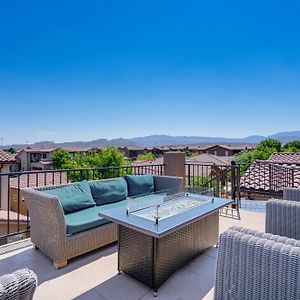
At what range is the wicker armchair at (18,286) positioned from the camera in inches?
31.4

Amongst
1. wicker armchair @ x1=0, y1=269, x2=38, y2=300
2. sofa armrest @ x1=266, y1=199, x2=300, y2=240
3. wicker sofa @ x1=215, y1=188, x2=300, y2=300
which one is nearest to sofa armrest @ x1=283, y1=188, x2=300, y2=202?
sofa armrest @ x1=266, y1=199, x2=300, y2=240

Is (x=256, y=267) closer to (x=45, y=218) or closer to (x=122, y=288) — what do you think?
(x=122, y=288)

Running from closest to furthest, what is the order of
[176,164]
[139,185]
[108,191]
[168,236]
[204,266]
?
[168,236] → [204,266] → [108,191] → [139,185] → [176,164]

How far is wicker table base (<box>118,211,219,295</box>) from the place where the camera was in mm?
2197

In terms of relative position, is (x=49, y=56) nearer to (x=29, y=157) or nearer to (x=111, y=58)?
(x=111, y=58)

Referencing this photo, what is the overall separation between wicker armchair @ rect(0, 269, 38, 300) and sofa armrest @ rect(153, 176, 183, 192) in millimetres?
3368

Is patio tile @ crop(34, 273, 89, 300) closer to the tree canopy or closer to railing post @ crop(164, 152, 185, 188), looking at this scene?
railing post @ crop(164, 152, 185, 188)

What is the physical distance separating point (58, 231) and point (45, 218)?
0.28 meters

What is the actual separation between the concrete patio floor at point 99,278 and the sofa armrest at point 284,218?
2.77 feet

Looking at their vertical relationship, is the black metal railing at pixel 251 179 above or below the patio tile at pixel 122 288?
above

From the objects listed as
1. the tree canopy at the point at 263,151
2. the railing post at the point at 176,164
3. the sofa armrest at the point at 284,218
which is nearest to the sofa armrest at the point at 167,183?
the railing post at the point at 176,164

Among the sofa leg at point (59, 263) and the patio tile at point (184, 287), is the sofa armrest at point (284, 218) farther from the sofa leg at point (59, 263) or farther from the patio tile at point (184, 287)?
the sofa leg at point (59, 263)

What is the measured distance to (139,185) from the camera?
4207mm

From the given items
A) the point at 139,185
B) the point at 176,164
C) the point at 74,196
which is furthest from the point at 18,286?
the point at 176,164
